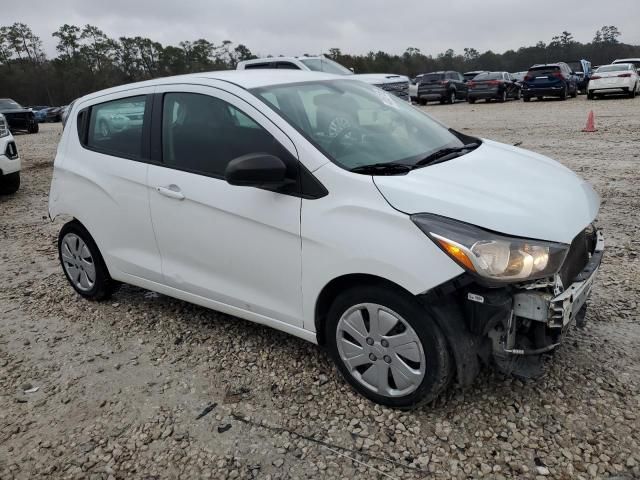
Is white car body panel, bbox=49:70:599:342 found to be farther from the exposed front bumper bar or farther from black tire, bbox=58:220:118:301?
the exposed front bumper bar

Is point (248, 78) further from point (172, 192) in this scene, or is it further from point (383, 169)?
point (383, 169)

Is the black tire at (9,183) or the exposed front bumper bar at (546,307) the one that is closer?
the exposed front bumper bar at (546,307)

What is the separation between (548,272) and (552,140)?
32.8 ft

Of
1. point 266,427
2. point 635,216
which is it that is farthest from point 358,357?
point 635,216

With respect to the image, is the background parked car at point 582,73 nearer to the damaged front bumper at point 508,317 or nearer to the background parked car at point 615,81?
the background parked car at point 615,81

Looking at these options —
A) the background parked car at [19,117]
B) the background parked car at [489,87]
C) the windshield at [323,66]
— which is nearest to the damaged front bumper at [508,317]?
the windshield at [323,66]

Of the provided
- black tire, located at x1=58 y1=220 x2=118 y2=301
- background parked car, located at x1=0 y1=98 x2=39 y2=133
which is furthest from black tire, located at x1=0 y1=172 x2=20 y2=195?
background parked car, located at x1=0 y1=98 x2=39 y2=133

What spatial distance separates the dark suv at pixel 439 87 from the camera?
86.2ft

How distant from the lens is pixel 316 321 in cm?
288

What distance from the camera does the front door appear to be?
288 centimetres

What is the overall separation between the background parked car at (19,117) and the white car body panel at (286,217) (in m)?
22.0

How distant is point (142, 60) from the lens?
8019cm

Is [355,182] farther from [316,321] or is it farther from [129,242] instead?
[129,242]

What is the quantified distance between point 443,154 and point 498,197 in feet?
2.19
